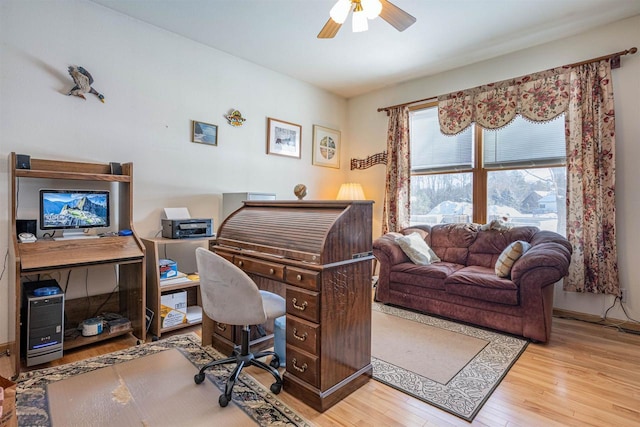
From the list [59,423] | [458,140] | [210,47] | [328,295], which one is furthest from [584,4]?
[59,423]

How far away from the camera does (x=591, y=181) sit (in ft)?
10.3

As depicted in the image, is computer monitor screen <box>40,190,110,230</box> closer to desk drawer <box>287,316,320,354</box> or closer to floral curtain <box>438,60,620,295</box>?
desk drawer <box>287,316,320,354</box>

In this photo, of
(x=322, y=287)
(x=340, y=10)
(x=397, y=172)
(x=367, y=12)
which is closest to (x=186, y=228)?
(x=322, y=287)

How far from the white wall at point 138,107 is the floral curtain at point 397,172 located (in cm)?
141

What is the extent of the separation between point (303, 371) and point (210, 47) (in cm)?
347

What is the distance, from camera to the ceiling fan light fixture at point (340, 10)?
2061 mm

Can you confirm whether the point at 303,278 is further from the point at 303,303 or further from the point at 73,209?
the point at 73,209

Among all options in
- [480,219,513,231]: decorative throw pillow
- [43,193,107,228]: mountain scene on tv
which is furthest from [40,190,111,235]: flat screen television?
[480,219,513,231]: decorative throw pillow

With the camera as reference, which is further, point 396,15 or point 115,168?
point 115,168

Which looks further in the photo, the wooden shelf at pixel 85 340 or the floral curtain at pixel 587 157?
the floral curtain at pixel 587 157

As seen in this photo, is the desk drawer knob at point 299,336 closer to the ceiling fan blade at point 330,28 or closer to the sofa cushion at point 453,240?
the ceiling fan blade at point 330,28

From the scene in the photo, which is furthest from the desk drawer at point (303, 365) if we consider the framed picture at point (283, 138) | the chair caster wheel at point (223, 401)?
the framed picture at point (283, 138)

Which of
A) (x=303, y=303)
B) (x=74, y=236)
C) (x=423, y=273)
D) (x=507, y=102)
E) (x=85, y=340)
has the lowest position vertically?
(x=85, y=340)

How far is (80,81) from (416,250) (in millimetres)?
3555
